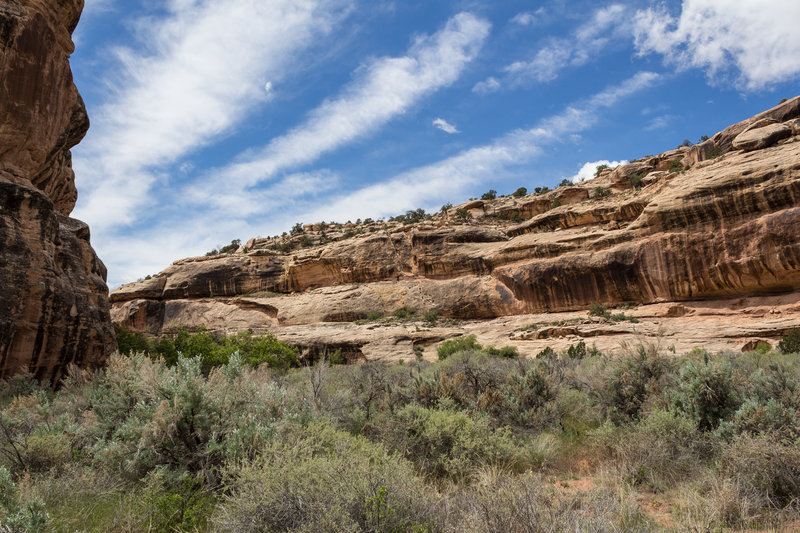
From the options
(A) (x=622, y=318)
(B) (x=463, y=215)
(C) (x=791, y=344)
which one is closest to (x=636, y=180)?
(B) (x=463, y=215)

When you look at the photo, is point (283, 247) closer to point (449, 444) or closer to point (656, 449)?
point (449, 444)

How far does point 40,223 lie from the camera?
11.6 meters

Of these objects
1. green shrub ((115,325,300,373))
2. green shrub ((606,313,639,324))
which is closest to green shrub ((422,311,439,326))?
green shrub ((115,325,300,373))

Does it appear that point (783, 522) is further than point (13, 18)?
No

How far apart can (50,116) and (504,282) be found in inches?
1021

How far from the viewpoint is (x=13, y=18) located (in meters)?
11.9

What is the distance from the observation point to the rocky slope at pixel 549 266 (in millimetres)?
19766

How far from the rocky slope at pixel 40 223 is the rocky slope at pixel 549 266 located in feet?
49.5

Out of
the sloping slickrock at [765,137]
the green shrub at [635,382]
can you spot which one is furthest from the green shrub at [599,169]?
the green shrub at [635,382]

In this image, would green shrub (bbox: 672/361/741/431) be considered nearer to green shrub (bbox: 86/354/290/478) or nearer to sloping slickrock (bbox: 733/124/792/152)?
green shrub (bbox: 86/354/290/478)

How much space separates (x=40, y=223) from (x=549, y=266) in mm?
25642

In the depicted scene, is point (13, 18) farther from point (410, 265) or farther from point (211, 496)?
point (410, 265)

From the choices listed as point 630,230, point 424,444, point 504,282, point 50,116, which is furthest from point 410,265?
point 424,444

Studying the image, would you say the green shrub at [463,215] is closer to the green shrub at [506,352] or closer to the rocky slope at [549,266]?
the rocky slope at [549,266]
